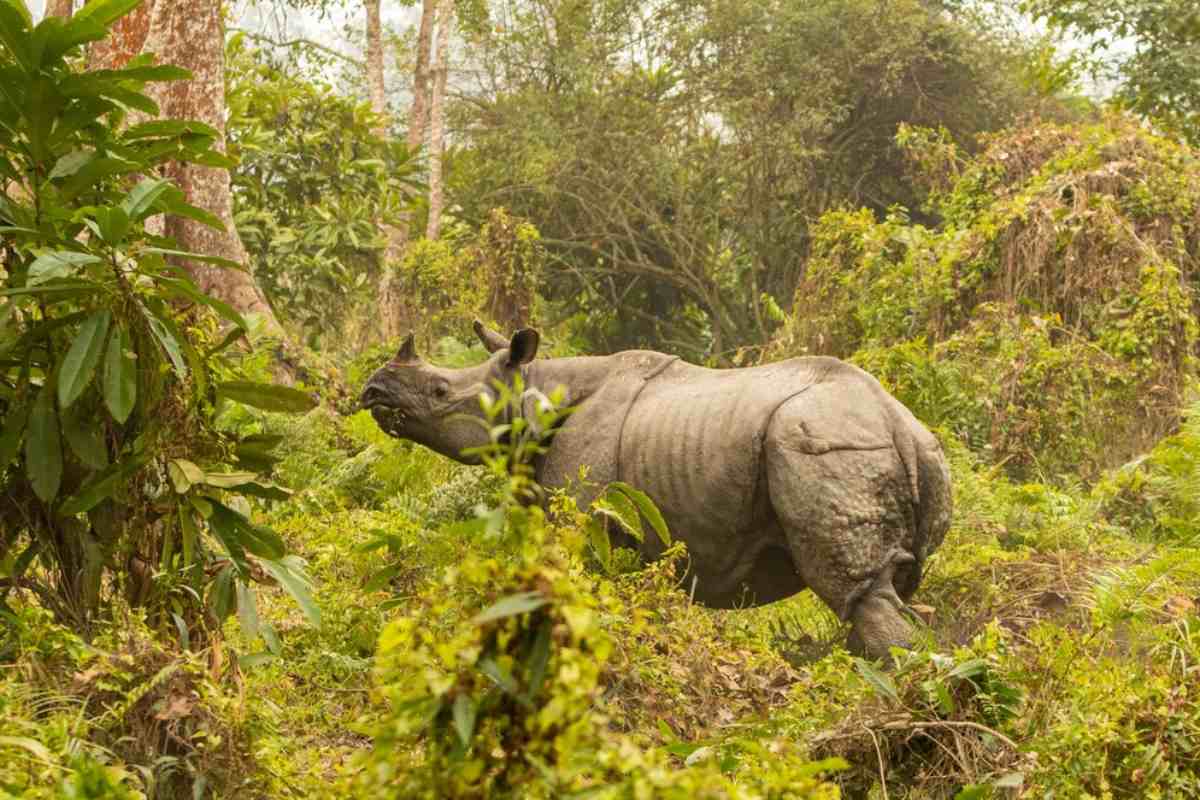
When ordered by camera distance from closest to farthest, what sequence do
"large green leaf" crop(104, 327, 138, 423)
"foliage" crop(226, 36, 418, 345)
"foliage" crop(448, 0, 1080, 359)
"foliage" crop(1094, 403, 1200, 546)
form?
"large green leaf" crop(104, 327, 138, 423) < "foliage" crop(1094, 403, 1200, 546) < "foliage" crop(226, 36, 418, 345) < "foliage" crop(448, 0, 1080, 359)

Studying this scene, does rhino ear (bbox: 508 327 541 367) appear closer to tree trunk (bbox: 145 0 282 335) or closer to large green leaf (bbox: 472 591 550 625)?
tree trunk (bbox: 145 0 282 335)

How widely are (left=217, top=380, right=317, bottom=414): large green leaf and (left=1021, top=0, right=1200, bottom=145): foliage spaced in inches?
561

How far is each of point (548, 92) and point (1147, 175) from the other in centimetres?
1121

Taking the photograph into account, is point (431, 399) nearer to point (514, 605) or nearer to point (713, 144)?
point (514, 605)

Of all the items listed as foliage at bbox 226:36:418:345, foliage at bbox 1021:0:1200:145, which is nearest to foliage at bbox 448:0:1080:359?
foliage at bbox 1021:0:1200:145

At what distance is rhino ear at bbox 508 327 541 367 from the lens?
6414mm

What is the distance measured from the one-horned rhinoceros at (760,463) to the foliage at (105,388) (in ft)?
4.74

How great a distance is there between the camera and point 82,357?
3.64 m

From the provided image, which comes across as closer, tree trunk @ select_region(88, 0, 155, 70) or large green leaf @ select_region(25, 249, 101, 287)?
large green leaf @ select_region(25, 249, 101, 287)

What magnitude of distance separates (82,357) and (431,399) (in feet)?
10.5

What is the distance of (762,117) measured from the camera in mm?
21000

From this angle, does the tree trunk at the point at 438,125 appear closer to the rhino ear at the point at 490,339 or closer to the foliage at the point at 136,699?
the rhino ear at the point at 490,339

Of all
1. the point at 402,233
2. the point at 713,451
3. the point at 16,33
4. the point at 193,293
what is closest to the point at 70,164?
the point at 16,33

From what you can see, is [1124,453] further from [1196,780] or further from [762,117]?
[762,117]
